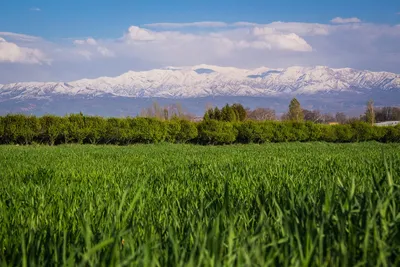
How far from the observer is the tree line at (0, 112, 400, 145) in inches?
1421

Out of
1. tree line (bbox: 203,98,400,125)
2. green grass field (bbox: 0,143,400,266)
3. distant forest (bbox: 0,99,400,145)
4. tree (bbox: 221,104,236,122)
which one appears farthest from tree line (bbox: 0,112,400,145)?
green grass field (bbox: 0,143,400,266)

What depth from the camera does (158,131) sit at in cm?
4019

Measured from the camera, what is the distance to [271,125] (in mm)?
45594

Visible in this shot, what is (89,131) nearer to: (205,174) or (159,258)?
(205,174)

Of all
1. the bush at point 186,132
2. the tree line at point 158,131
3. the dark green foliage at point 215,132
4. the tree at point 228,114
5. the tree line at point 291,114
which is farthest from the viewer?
the tree line at point 291,114

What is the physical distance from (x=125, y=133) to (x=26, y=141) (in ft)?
27.7

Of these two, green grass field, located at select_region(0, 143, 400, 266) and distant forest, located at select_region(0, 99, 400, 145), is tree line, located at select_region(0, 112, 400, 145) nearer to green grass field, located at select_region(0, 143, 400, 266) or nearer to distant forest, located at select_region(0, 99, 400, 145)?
distant forest, located at select_region(0, 99, 400, 145)

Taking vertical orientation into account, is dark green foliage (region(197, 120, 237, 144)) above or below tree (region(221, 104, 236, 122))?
below

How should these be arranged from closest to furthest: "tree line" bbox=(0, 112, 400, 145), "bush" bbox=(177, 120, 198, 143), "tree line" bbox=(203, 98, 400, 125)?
"tree line" bbox=(0, 112, 400, 145)
"bush" bbox=(177, 120, 198, 143)
"tree line" bbox=(203, 98, 400, 125)

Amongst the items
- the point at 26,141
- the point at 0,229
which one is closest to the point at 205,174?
the point at 0,229

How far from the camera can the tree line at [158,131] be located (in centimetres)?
3609

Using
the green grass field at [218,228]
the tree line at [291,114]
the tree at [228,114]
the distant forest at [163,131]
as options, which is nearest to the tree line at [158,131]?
the distant forest at [163,131]

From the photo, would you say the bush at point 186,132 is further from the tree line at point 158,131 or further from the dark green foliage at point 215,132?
the dark green foliage at point 215,132

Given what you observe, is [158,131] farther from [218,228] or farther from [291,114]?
[291,114]
